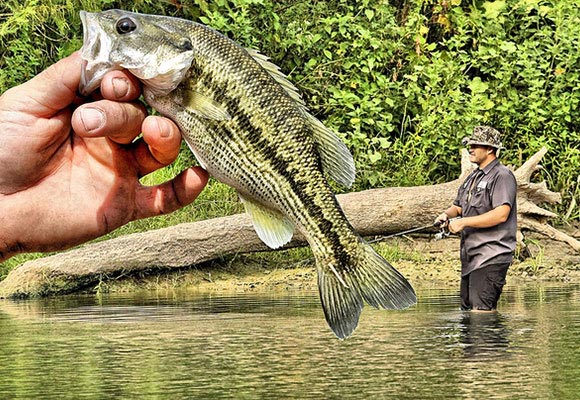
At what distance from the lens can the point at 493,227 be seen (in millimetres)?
10211

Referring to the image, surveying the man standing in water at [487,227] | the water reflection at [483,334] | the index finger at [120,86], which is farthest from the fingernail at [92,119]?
the man standing in water at [487,227]

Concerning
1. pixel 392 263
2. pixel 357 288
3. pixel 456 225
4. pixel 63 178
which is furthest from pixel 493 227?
pixel 63 178

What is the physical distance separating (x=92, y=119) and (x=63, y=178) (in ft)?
1.34

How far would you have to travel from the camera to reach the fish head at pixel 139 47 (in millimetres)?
3641

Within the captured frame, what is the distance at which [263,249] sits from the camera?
498 inches

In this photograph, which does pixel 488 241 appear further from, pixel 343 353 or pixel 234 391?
pixel 234 391

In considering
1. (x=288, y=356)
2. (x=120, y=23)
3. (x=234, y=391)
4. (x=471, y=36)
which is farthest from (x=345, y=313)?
(x=471, y=36)

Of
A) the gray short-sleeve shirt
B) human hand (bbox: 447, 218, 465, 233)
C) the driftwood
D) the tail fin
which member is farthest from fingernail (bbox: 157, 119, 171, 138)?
the driftwood

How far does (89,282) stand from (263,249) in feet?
5.39

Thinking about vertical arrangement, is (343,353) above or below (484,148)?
below

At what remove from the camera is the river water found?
7129 millimetres

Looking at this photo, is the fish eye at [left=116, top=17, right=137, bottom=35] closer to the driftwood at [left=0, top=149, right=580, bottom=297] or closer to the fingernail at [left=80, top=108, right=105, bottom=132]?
the fingernail at [left=80, top=108, right=105, bottom=132]

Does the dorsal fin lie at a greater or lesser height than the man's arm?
lesser

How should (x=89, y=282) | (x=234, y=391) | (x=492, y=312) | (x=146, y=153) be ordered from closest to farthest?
1. (x=146, y=153)
2. (x=234, y=391)
3. (x=492, y=312)
4. (x=89, y=282)
